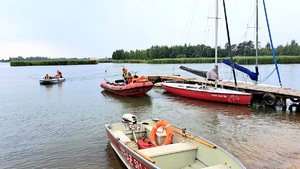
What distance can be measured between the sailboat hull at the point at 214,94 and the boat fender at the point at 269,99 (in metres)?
1.01

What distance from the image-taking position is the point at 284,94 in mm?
14039

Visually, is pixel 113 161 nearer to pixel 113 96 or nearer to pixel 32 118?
pixel 32 118

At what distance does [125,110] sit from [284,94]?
351 inches

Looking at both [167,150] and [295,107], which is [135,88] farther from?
[167,150]

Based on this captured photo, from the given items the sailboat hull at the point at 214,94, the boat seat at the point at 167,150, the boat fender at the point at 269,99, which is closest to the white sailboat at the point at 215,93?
the sailboat hull at the point at 214,94

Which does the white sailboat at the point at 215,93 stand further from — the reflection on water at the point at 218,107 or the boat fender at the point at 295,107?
the boat fender at the point at 295,107

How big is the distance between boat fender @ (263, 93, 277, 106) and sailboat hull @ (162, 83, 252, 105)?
3.30 ft

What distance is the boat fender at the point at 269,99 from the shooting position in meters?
14.5

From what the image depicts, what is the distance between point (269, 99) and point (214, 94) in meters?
3.11

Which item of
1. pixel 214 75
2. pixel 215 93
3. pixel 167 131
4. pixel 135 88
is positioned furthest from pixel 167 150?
pixel 135 88

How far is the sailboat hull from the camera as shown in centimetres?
1497

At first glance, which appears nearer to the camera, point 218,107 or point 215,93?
point 218,107

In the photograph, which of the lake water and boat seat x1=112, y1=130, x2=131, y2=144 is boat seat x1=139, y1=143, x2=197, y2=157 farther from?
the lake water

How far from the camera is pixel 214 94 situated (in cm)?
1597
